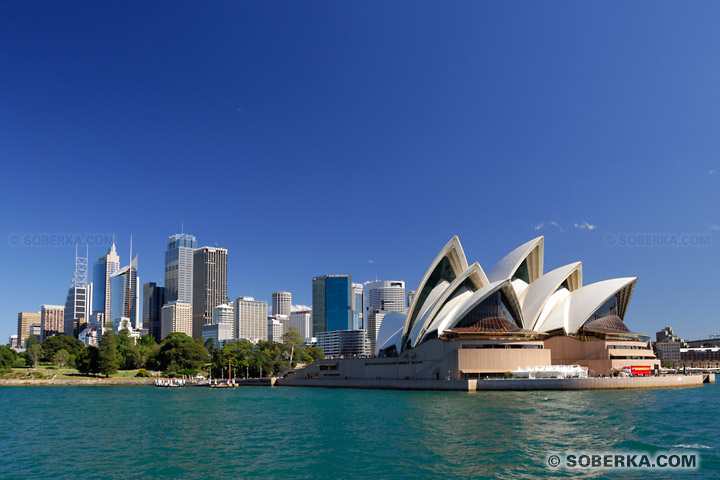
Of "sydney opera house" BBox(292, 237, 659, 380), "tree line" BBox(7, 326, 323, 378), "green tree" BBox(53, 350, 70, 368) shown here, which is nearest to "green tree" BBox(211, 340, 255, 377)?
"tree line" BBox(7, 326, 323, 378)

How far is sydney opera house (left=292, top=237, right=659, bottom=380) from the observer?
71.4 metres

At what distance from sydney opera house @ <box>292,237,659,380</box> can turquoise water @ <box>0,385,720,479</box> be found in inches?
912

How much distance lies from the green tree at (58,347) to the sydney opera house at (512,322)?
92.5 metres

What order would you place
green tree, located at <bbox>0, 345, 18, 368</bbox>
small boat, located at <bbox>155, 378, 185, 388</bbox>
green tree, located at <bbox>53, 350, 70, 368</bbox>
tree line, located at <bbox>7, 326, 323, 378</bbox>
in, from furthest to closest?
green tree, located at <bbox>53, 350, 70, 368</bbox> < green tree, located at <bbox>0, 345, 18, 368</bbox> < tree line, located at <bbox>7, 326, 323, 378</bbox> < small boat, located at <bbox>155, 378, 185, 388</bbox>

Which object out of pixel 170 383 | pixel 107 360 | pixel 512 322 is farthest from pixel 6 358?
pixel 512 322

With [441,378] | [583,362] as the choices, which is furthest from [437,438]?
[583,362]

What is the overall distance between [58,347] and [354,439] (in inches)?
5352

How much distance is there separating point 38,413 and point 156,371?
80.4m

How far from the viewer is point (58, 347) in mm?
144750

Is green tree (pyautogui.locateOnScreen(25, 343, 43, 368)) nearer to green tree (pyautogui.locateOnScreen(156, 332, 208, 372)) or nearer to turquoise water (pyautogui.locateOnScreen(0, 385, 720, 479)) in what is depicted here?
green tree (pyautogui.locateOnScreen(156, 332, 208, 372))

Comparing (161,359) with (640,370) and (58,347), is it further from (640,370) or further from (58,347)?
(640,370)

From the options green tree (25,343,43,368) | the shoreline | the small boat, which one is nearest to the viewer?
the small boat

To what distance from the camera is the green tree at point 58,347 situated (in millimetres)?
138750

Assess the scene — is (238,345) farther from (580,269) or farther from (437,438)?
(437,438)
